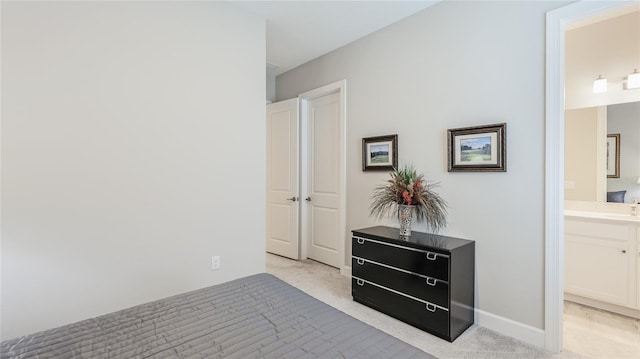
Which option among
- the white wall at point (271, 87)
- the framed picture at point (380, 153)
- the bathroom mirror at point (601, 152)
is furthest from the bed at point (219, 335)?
the white wall at point (271, 87)

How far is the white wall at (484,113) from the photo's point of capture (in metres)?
2.15

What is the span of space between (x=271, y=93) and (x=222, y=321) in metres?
3.87

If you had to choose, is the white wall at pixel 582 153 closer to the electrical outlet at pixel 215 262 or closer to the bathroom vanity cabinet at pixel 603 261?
the bathroom vanity cabinet at pixel 603 261

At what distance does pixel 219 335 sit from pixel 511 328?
2125 millimetres

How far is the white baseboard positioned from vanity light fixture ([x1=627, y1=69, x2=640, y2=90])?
226 centimetres

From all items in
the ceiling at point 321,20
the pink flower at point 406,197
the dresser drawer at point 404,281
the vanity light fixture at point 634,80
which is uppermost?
the ceiling at point 321,20

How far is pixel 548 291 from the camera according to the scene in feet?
6.80

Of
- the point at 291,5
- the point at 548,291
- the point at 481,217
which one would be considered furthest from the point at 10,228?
the point at 548,291

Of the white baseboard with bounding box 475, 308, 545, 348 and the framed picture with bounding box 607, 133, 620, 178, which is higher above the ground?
the framed picture with bounding box 607, 133, 620, 178

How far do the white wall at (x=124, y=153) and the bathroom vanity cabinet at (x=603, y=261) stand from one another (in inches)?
113

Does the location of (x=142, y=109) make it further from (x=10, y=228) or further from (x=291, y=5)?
(x=291, y=5)

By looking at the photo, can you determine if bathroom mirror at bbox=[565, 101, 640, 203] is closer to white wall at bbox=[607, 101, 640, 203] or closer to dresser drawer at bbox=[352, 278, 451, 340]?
white wall at bbox=[607, 101, 640, 203]

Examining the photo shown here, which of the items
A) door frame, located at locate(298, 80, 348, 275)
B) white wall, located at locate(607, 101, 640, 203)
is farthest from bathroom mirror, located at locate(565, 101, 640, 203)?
door frame, located at locate(298, 80, 348, 275)

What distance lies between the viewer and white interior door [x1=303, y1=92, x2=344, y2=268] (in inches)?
149
